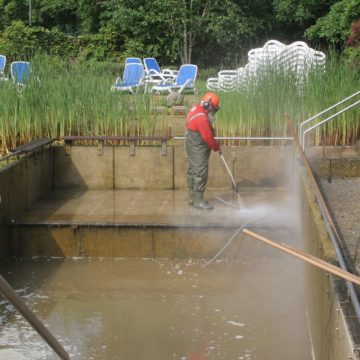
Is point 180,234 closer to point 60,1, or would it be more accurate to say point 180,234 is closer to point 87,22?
point 87,22

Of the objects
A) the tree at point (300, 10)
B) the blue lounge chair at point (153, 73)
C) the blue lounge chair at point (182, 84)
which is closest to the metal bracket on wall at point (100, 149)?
the blue lounge chair at point (182, 84)

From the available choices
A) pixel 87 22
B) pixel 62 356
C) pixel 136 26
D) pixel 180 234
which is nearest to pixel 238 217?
pixel 180 234

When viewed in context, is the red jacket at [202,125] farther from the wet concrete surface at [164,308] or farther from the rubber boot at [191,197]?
the wet concrete surface at [164,308]

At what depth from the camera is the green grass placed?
13516mm

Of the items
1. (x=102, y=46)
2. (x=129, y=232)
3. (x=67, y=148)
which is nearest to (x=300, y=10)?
(x=102, y=46)

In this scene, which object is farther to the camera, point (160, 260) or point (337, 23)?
point (337, 23)

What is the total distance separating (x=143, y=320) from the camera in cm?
852

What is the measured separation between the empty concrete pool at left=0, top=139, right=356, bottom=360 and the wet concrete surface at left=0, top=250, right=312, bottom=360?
20 mm

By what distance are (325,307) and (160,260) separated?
5.00 m

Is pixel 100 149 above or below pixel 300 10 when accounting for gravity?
below

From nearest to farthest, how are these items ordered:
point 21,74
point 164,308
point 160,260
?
point 164,308 < point 160,260 < point 21,74

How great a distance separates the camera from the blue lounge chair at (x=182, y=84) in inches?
803

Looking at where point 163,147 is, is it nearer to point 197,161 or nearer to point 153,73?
point 197,161

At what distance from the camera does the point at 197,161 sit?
11.4 m
